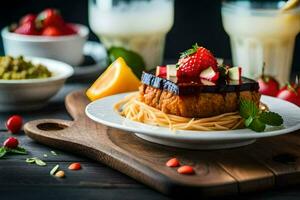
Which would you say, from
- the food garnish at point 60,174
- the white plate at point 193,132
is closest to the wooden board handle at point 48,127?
the white plate at point 193,132

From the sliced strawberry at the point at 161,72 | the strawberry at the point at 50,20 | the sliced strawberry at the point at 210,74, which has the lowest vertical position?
the strawberry at the point at 50,20

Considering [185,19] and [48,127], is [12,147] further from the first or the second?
[185,19]

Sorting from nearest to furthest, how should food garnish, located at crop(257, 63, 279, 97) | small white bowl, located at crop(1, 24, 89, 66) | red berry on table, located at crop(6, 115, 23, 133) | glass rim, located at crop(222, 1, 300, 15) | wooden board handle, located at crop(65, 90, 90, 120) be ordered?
red berry on table, located at crop(6, 115, 23, 133) → wooden board handle, located at crop(65, 90, 90, 120) → food garnish, located at crop(257, 63, 279, 97) → glass rim, located at crop(222, 1, 300, 15) → small white bowl, located at crop(1, 24, 89, 66)

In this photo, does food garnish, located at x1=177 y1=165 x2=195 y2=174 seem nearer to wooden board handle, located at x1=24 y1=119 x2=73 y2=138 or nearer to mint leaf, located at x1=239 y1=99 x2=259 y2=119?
mint leaf, located at x1=239 y1=99 x2=259 y2=119

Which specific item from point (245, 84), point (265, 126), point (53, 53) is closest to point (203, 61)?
point (245, 84)

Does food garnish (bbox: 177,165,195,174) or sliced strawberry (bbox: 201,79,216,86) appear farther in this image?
sliced strawberry (bbox: 201,79,216,86)

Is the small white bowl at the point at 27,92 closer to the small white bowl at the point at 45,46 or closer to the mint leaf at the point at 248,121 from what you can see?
the small white bowl at the point at 45,46

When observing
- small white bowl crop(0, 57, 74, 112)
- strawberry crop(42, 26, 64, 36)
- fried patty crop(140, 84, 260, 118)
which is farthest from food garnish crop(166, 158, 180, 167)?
strawberry crop(42, 26, 64, 36)
